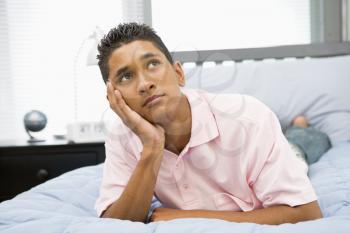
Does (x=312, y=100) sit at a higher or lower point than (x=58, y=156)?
higher

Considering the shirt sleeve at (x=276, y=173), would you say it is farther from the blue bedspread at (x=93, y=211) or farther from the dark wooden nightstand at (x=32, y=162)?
the dark wooden nightstand at (x=32, y=162)

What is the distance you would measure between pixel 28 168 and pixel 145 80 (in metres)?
1.26

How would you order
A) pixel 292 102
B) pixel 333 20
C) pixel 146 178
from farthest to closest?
pixel 333 20 < pixel 292 102 < pixel 146 178

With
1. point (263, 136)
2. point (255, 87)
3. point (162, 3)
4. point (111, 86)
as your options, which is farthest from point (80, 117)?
point (263, 136)

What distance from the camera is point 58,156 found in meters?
1.91

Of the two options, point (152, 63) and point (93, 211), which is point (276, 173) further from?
point (93, 211)

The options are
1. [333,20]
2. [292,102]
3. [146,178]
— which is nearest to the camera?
[146,178]

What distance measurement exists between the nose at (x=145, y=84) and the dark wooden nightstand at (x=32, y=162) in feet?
3.73

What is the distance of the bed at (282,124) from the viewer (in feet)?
2.24


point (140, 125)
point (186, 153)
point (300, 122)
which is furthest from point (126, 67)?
point (300, 122)

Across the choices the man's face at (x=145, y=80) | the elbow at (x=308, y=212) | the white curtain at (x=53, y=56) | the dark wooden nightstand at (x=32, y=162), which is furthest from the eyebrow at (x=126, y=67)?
the white curtain at (x=53, y=56)

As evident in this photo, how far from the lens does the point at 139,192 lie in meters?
0.87

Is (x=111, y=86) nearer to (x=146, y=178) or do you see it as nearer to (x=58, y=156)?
(x=146, y=178)

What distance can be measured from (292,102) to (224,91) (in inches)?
12.6
